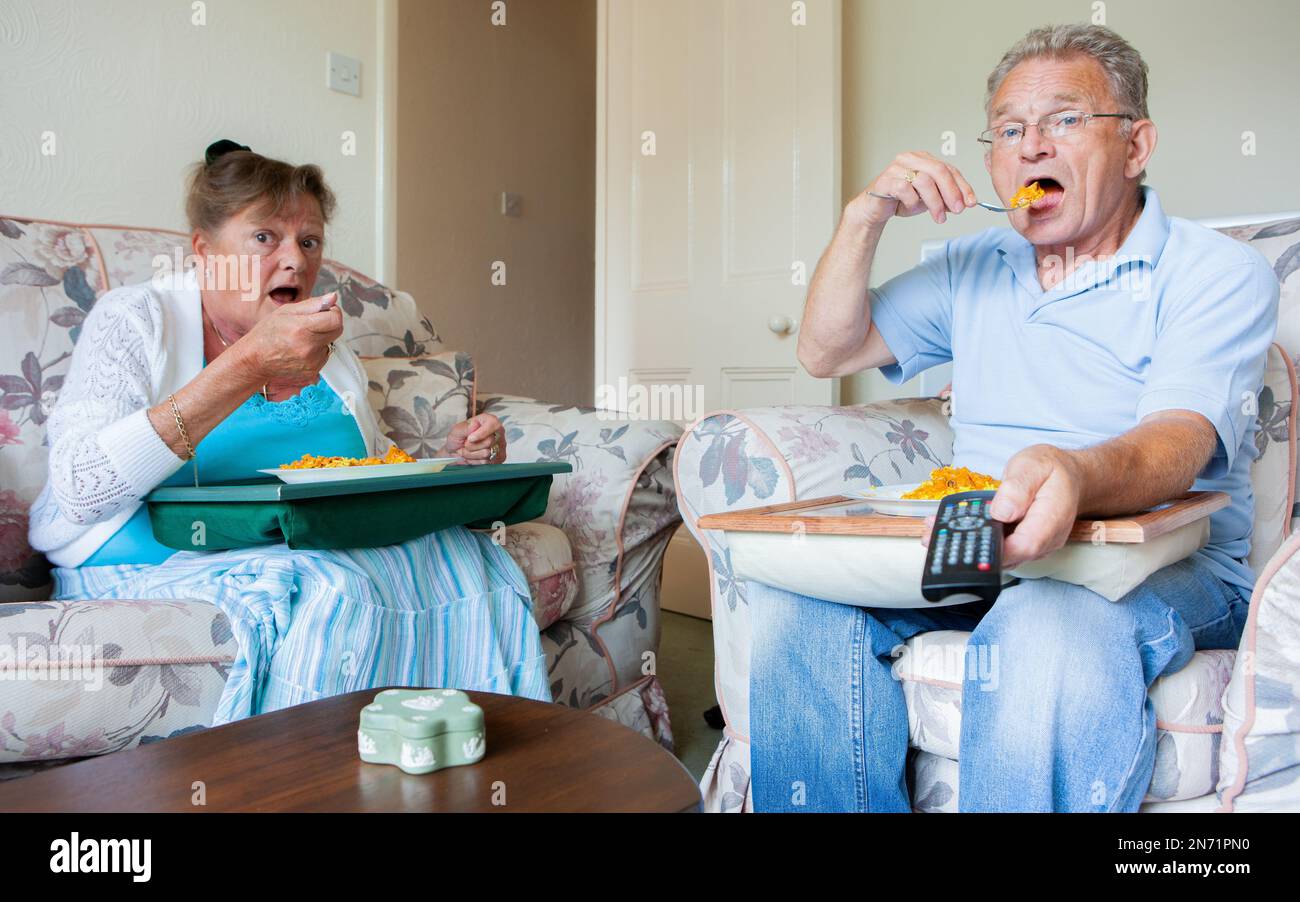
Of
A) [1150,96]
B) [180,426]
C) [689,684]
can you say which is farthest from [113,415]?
[1150,96]

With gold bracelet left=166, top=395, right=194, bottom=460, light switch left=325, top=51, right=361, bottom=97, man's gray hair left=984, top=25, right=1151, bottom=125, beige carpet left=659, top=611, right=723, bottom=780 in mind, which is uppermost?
light switch left=325, top=51, right=361, bottom=97

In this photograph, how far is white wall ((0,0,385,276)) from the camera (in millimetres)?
1826

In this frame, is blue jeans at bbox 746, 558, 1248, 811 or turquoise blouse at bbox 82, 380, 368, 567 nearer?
blue jeans at bbox 746, 558, 1248, 811

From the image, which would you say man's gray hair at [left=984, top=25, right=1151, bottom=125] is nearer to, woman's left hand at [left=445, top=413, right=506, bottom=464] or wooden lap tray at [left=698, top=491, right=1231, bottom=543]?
wooden lap tray at [left=698, top=491, right=1231, bottom=543]

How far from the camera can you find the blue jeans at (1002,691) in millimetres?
866

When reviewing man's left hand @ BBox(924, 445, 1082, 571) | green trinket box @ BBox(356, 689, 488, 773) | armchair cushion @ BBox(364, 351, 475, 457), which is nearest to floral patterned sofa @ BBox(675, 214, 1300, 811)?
man's left hand @ BBox(924, 445, 1082, 571)

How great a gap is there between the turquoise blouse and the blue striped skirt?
0.10 ft

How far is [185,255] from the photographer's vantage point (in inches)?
64.5

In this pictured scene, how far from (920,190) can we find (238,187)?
3.16 feet

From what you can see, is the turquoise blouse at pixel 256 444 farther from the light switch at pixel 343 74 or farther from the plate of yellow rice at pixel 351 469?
the light switch at pixel 343 74

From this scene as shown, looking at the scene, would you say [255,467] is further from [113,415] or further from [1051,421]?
[1051,421]

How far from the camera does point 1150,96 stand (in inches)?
90.1
